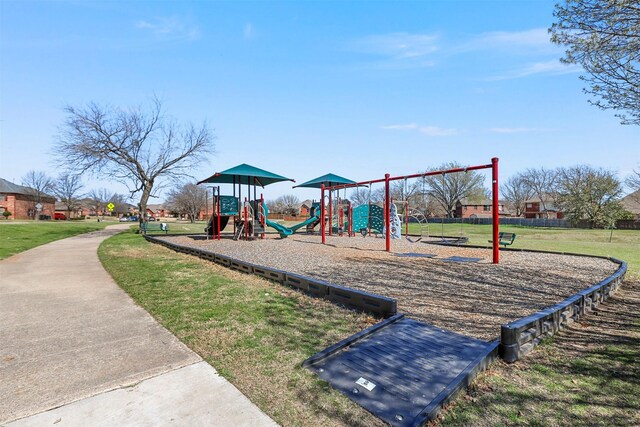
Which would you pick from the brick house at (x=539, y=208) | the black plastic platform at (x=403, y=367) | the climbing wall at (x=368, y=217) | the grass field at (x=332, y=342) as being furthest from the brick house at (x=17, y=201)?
the brick house at (x=539, y=208)

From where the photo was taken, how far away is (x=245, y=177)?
1681cm

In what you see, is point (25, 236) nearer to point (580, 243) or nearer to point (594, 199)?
point (580, 243)

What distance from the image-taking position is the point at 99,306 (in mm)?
4965

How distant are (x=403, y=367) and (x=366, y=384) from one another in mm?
438

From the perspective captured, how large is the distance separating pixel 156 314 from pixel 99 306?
1.21m

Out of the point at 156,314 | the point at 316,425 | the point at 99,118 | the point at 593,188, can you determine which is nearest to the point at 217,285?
the point at 156,314

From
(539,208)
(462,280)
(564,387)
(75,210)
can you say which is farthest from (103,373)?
(75,210)

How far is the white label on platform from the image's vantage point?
102 inches

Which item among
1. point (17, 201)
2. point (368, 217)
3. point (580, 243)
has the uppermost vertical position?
point (17, 201)

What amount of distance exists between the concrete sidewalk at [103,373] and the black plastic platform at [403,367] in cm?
78

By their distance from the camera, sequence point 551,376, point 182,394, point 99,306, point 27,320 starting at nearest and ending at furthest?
1. point 182,394
2. point 551,376
3. point 27,320
4. point 99,306

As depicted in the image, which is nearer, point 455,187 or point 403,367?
point 403,367

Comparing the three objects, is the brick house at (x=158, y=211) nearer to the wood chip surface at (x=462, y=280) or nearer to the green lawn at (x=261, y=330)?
the wood chip surface at (x=462, y=280)

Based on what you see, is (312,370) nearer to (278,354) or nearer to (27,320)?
(278,354)
